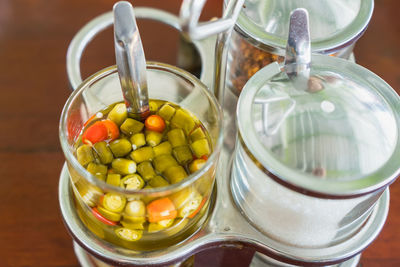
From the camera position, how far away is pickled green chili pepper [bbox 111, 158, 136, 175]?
1.69ft

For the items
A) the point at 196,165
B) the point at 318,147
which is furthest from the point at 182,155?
the point at 318,147

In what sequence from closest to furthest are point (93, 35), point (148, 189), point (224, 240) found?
point (148, 189)
point (224, 240)
point (93, 35)

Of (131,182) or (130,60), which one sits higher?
(130,60)

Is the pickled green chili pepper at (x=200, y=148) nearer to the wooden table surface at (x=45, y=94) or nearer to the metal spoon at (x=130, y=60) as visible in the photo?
the metal spoon at (x=130, y=60)

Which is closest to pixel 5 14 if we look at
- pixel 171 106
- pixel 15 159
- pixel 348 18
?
pixel 15 159

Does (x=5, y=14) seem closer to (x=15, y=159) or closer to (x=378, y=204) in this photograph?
(x=15, y=159)

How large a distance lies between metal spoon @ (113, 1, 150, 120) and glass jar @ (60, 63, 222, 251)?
43 mm

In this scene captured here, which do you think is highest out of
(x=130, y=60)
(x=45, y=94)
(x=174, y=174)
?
(x=130, y=60)

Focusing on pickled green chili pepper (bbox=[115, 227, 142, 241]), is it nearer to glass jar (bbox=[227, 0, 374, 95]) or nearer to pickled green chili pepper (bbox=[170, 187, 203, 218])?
pickled green chili pepper (bbox=[170, 187, 203, 218])

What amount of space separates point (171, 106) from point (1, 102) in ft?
1.18

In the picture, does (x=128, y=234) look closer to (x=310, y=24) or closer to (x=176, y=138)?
(x=176, y=138)

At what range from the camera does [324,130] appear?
475mm

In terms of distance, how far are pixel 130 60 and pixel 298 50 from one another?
0.53 feet

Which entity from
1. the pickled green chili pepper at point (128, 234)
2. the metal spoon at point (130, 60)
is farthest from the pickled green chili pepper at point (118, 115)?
the pickled green chili pepper at point (128, 234)
